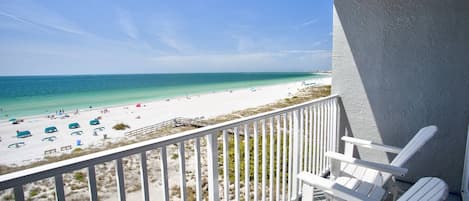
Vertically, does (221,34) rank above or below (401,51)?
above

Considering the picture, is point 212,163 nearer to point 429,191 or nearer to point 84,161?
point 84,161

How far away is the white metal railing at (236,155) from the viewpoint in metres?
0.94

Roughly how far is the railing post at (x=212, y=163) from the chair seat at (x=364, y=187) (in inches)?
41.8

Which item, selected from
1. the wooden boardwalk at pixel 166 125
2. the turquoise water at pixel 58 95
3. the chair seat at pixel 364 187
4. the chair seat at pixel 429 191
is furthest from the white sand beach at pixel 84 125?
the chair seat at pixel 429 191

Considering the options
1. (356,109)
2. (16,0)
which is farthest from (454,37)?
(16,0)

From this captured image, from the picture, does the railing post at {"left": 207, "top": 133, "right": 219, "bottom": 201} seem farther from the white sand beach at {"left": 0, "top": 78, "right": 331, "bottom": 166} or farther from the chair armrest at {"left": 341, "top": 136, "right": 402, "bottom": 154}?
the white sand beach at {"left": 0, "top": 78, "right": 331, "bottom": 166}

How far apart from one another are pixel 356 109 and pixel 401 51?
0.86 meters

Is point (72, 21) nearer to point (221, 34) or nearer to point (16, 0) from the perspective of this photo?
point (16, 0)

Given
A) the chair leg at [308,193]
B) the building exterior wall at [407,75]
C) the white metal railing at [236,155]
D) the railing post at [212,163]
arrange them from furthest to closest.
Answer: the building exterior wall at [407,75], the chair leg at [308,193], the railing post at [212,163], the white metal railing at [236,155]

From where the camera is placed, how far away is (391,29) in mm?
2908

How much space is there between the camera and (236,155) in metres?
1.82

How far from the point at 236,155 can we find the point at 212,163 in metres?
0.30

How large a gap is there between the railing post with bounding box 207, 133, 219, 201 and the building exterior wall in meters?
2.40

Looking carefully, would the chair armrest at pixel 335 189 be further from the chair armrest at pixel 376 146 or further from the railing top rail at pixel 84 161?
the chair armrest at pixel 376 146
